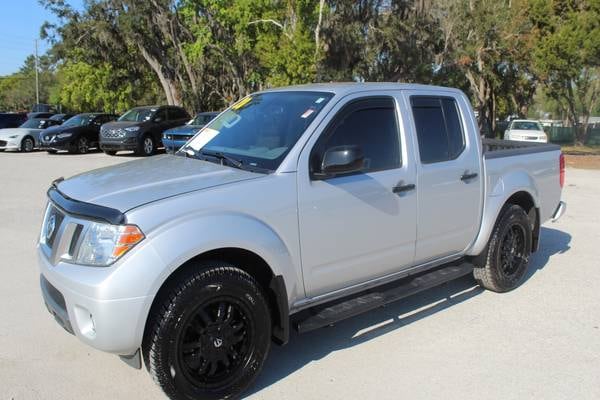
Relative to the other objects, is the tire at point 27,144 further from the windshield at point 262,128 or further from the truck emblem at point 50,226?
the truck emblem at point 50,226

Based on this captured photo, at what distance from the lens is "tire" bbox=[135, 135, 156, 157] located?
20078 millimetres

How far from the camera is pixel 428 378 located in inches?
148

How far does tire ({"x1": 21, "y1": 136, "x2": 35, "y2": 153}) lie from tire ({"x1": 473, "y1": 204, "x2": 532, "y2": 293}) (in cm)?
2235

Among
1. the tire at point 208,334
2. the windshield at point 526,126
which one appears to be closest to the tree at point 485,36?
the windshield at point 526,126

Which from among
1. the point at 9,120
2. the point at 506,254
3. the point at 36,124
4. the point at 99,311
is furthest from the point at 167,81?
the point at 99,311

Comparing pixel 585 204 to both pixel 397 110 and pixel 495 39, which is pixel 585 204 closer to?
pixel 397 110

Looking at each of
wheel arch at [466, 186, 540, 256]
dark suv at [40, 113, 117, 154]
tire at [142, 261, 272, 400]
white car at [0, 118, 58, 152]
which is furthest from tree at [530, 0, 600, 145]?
white car at [0, 118, 58, 152]

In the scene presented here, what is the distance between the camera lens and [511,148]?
19.4 ft

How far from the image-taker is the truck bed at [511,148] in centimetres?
538

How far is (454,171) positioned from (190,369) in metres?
2.71

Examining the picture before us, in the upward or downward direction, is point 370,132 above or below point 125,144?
above

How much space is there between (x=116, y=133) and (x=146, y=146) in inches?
44.4

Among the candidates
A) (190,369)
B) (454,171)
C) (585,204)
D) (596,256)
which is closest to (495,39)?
(585,204)

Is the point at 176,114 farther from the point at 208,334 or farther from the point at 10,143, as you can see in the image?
the point at 208,334
